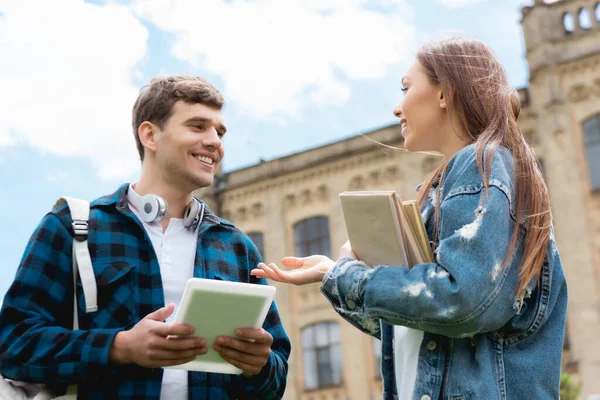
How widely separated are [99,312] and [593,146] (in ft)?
59.9

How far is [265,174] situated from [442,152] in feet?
71.6

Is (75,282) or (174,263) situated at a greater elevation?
(174,263)

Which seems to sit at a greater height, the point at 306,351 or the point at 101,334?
the point at 306,351

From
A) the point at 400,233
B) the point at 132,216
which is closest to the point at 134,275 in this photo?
the point at 132,216

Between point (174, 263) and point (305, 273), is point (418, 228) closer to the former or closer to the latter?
point (305, 273)

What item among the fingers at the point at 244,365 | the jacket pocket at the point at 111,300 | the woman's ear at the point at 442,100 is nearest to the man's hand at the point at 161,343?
the fingers at the point at 244,365

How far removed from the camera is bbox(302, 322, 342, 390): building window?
2231 cm

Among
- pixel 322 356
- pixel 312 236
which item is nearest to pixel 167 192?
pixel 322 356

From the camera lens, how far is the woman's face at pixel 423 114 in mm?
3139

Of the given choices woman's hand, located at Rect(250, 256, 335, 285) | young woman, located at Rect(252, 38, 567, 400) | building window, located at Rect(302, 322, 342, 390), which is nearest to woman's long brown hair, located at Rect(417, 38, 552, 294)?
young woman, located at Rect(252, 38, 567, 400)

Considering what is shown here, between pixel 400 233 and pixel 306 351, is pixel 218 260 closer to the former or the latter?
pixel 400 233

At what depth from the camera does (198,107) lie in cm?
391

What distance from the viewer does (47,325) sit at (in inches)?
131

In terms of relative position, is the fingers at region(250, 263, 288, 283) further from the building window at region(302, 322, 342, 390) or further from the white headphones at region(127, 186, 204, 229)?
the building window at region(302, 322, 342, 390)
